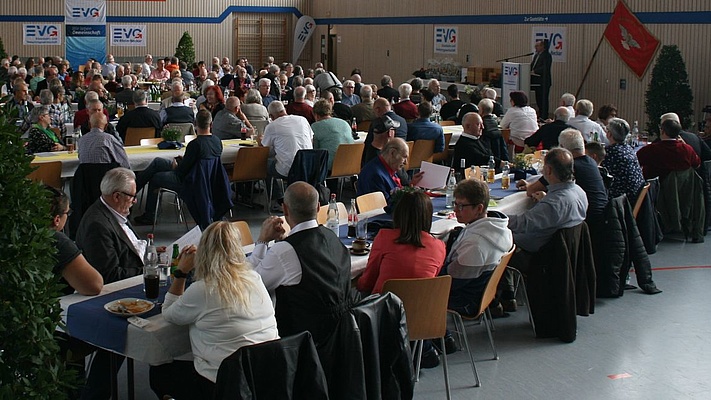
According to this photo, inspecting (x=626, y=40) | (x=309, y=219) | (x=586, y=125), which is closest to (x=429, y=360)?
(x=309, y=219)

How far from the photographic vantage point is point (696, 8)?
1568cm

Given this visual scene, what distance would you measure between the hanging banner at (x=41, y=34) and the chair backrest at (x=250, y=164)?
16.6 m

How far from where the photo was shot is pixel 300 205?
190 inches

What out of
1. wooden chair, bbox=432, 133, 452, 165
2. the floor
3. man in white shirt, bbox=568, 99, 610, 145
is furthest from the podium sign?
the floor

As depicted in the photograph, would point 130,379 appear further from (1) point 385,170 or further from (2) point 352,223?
(1) point 385,170

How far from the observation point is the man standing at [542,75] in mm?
18062

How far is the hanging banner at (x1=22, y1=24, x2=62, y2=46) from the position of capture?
79.7 ft

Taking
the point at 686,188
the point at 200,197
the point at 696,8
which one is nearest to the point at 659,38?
the point at 696,8

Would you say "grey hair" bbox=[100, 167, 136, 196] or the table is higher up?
the table

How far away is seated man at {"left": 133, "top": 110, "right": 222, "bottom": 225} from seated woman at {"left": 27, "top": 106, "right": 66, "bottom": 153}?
0.92 m

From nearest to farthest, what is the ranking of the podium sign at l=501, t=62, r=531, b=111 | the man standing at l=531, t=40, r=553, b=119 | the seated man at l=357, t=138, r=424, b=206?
the seated man at l=357, t=138, r=424, b=206, the podium sign at l=501, t=62, r=531, b=111, the man standing at l=531, t=40, r=553, b=119

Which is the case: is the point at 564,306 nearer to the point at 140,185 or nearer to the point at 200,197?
the point at 200,197

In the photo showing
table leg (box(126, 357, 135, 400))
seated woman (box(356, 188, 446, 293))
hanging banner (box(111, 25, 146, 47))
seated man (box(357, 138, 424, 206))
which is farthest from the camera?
hanging banner (box(111, 25, 146, 47))

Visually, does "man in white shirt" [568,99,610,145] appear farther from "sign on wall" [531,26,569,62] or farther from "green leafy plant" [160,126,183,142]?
"sign on wall" [531,26,569,62]
